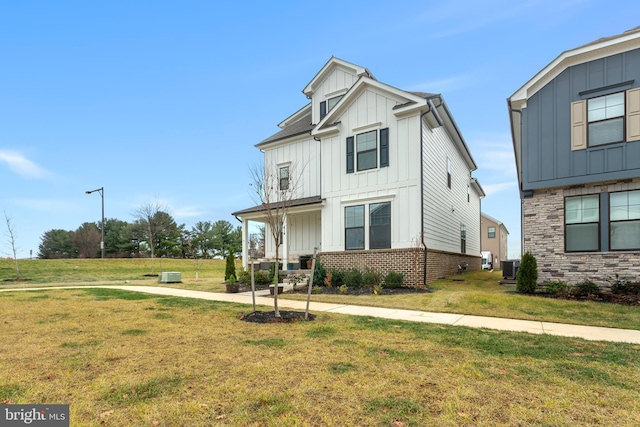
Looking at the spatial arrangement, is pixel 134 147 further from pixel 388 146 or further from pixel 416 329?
pixel 416 329

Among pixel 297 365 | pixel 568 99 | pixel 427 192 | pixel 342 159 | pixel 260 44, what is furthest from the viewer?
pixel 260 44

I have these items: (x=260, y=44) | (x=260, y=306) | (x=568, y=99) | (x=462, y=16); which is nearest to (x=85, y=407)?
(x=260, y=306)

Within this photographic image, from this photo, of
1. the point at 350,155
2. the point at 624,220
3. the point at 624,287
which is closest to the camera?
the point at 624,287

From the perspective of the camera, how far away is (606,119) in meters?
10.4

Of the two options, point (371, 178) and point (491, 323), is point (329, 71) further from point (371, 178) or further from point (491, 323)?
point (491, 323)

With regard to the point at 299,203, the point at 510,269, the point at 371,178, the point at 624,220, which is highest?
the point at 371,178

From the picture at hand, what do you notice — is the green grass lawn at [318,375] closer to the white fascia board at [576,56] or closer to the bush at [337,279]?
the bush at [337,279]

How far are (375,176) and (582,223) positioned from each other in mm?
7159

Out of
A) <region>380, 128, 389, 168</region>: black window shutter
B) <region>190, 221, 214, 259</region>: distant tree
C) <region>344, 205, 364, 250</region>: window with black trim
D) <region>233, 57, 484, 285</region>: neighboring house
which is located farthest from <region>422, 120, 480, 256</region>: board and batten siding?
<region>190, 221, 214, 259</region>: distant tree

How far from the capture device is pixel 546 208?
11.4 meters

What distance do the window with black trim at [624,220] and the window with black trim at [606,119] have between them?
5.71ft

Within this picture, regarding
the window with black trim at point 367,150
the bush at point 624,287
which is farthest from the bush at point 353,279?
the bush at point 624,287

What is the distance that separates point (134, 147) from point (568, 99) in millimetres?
34356

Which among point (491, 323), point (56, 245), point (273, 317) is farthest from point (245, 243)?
point (56, 245)
